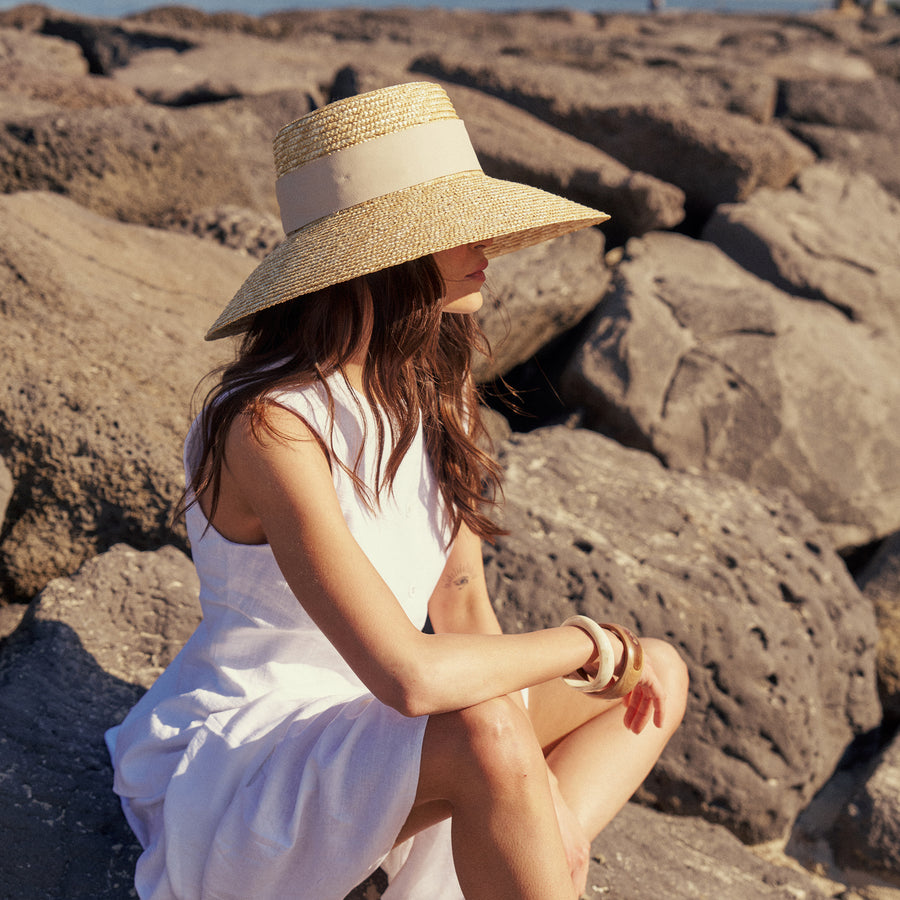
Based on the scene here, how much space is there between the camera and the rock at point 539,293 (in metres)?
3.76

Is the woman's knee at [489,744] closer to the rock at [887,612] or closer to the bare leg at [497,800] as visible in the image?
the bare leg at [497,800]

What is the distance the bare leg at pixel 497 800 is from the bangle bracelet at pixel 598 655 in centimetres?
22

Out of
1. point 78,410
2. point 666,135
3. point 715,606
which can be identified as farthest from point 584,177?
point 78,410

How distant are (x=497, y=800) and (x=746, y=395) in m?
2.81

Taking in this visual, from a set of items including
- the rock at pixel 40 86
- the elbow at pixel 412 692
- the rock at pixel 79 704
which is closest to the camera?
the elbow at pixel 412 692

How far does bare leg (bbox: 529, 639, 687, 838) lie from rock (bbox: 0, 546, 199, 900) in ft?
2.67

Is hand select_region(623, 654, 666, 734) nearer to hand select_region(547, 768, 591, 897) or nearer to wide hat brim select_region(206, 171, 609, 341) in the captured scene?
hand select_region(547, 768, 591, 897)

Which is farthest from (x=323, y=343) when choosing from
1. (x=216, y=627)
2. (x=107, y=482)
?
(x=107, y=482)

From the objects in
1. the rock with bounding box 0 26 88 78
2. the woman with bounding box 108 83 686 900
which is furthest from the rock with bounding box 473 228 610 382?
the rock with bounding box 0 26 88 78

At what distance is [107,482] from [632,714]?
1.45 metres

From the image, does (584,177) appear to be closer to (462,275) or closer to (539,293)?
(539,293)

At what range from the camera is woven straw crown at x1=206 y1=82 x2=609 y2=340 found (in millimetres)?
1593

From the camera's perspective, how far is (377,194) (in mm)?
1681

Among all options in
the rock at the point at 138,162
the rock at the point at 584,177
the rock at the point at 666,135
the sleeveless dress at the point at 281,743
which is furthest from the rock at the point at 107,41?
the sleeveless dress at the point at 281,743
